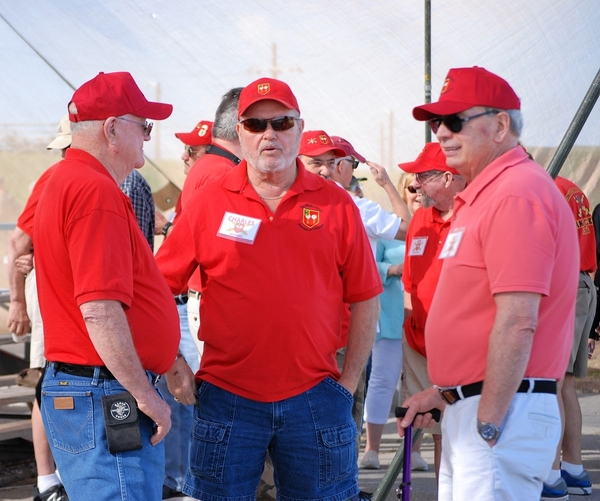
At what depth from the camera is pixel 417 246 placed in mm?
4457

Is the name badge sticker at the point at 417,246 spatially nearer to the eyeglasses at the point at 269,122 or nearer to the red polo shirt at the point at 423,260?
the red polo shirt at the point at 423,260

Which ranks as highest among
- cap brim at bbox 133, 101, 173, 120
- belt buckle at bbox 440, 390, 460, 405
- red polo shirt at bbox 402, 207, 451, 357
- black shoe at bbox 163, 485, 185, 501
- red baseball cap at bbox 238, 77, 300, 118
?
red baseball cap at bbox 238, 77, 300, 118

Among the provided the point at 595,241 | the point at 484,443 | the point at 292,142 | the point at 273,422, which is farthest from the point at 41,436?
the point at 595,241

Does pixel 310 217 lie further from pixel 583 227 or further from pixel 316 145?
pixel 583 227

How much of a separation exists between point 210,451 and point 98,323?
2.52 ft

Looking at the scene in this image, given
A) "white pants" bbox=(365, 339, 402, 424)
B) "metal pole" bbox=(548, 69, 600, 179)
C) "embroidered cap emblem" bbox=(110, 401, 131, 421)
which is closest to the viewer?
"embroidered cap emblem" bbox=(110, 401, 131, 421)

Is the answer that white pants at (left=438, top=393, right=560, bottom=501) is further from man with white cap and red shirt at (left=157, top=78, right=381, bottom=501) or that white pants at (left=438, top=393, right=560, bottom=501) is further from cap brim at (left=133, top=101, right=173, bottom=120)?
cap brim at (left=133, top=101, right=173, bottom=120)

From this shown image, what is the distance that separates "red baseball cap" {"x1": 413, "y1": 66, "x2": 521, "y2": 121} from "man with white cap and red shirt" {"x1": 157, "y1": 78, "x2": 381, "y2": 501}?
64cm

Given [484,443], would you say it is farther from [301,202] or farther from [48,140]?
[48,140]

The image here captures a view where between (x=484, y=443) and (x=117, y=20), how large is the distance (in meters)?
4.63

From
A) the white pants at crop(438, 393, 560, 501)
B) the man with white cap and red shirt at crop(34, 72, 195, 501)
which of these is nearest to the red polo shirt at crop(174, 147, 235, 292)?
the man with white cap and red shirt at crop(34, 72, 195, 501)

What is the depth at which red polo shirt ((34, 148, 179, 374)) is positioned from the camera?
8.01 ft

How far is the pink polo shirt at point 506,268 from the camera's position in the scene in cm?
236

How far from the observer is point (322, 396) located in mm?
3027
